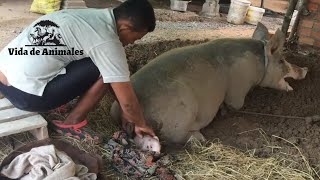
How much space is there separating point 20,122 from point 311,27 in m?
4.21

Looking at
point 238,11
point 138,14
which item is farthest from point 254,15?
point 138,14

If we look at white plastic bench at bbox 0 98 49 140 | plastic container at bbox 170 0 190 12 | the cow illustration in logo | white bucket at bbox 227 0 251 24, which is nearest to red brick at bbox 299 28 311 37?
white bucket at bbox 227 0 251 24

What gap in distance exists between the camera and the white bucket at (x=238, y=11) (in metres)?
A: 7.59

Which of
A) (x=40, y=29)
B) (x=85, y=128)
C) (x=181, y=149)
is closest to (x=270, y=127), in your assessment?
(x=181, y=149)

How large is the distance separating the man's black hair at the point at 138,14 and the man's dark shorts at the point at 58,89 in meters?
0.40

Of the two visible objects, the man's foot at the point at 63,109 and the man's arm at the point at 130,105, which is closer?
the man's arm at the point at 130,105

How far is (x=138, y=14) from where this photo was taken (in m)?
2.65

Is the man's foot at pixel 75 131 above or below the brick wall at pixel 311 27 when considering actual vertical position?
below

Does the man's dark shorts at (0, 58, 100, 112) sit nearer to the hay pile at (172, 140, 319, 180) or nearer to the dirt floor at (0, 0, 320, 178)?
the hay pile at (172, 140, 319, 180)

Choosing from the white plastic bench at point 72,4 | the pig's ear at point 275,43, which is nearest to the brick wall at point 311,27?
the pig's ear at point 275,43

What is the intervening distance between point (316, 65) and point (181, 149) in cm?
236

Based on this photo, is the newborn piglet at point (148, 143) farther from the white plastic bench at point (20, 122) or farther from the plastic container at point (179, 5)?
the plastic container at point (179, 5)

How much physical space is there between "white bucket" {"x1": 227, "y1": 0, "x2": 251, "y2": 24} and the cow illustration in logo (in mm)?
5453

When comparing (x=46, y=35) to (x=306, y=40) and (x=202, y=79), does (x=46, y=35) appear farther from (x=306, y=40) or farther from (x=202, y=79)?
(x=306, y=40)
